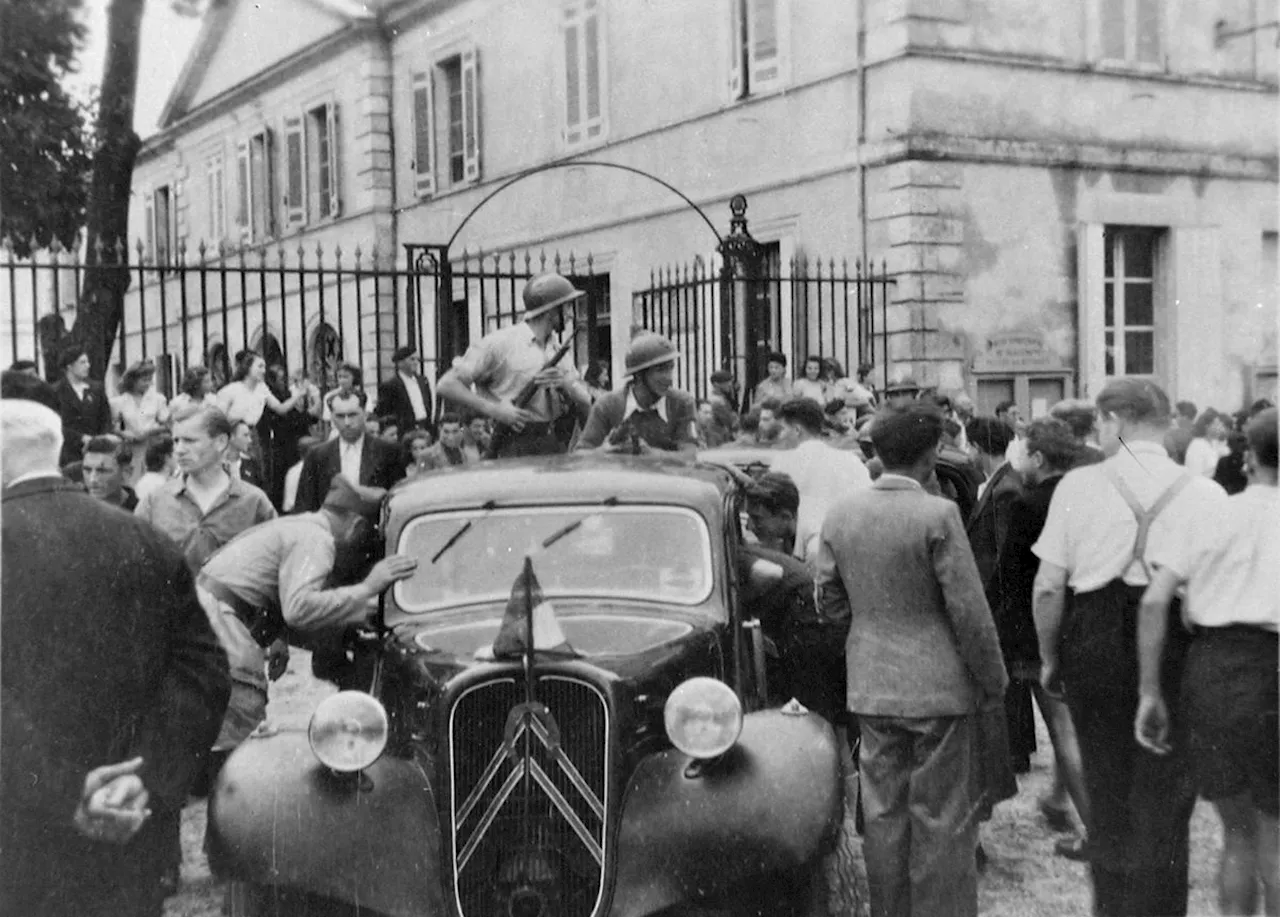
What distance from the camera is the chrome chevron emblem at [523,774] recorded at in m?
4.56

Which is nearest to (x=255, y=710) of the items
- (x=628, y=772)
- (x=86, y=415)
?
(x=628, y=772)

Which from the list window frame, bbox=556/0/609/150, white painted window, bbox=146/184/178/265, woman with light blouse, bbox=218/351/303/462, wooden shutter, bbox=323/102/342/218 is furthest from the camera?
white painted window, bbox=146/184/178/265

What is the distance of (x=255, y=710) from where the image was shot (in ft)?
18.0

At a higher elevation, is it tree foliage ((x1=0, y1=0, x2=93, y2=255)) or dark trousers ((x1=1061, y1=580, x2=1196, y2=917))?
tree foliage ((x1=0, y1=0, x2=93, y2=255))

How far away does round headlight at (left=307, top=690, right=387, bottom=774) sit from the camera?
449cm

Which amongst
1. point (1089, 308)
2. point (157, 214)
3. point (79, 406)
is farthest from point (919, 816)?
point (157, 214)

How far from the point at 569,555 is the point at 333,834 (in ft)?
4.38

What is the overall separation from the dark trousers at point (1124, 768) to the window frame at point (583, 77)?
12780 millimetres

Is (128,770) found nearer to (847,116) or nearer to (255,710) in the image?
(255,710)

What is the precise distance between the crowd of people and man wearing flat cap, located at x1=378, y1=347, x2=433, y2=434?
189 inches

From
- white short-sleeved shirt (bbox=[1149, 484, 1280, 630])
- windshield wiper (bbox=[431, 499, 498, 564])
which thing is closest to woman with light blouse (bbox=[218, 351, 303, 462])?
windshield wiper (bbox=[431, 499, 498, 564])

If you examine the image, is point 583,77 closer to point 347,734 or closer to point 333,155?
point 333,155

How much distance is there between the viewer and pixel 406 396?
1243cm

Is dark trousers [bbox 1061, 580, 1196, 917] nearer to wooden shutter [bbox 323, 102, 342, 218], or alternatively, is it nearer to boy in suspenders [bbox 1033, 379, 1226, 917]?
boy in suspenders [bbox 1033, 379, 1226, 917]
